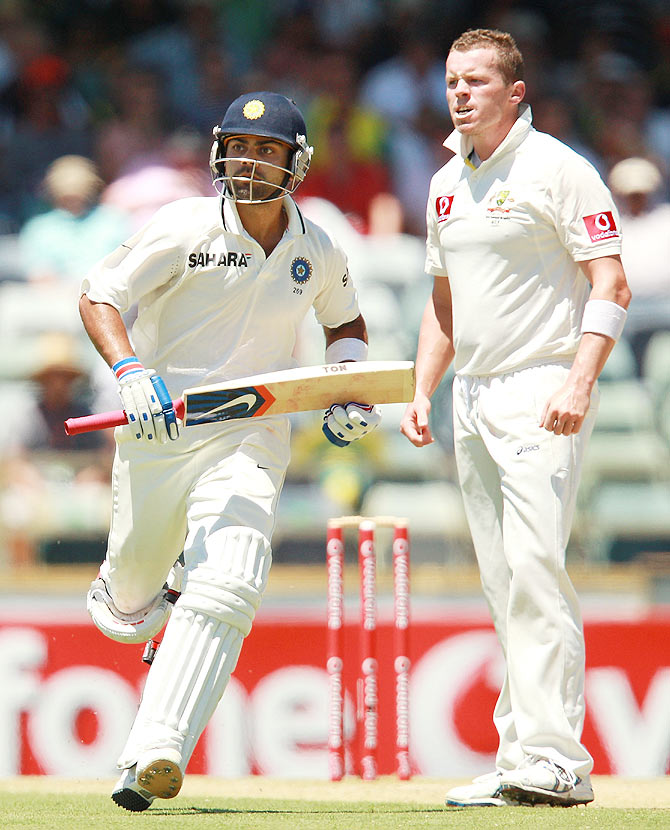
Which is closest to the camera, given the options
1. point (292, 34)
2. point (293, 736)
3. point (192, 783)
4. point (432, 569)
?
point (192, 783)

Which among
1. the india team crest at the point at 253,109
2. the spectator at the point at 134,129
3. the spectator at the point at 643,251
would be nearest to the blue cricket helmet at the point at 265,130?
the india team crest at the point at 253,109

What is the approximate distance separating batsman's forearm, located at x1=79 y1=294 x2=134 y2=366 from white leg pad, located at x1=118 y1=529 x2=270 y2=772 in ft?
1.71

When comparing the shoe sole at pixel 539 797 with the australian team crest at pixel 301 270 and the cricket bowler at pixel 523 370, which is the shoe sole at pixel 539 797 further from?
the australian team crest at pixel 301 270

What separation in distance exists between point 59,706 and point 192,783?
62 cm

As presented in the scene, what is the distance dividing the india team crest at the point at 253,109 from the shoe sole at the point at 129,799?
1652mm

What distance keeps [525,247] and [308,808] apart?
1.51m

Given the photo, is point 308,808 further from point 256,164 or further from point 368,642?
point 256,164

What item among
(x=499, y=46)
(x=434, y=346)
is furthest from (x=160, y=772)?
(x=499, y=46)

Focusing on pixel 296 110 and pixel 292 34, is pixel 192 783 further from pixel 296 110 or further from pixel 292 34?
pixel 292 34

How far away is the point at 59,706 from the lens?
4.73 metres

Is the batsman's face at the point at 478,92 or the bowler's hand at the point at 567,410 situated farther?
the batsman's face at the point at 478,92

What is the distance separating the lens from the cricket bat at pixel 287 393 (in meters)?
3.46

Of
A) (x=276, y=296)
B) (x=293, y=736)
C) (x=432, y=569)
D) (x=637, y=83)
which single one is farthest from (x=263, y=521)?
(x=637, y=83)

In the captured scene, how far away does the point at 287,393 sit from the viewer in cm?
354
